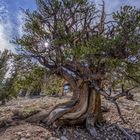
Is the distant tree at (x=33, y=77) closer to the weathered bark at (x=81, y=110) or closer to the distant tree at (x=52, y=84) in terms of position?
the distant tree at (x=52, y=84)

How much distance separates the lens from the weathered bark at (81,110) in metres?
10.2

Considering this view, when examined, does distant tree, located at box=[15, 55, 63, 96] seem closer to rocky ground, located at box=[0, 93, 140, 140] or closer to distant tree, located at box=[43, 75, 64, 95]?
distant tree, located at box=[43, 75, 64, 95]

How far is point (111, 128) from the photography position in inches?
418

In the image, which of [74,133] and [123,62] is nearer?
[123,62]

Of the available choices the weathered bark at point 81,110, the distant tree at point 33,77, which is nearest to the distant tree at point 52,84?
the distant tree at point 33,77

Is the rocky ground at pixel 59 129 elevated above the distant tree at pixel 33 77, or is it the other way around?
the distant tree at pixel 33 77

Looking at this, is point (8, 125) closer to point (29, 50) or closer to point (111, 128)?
point (29, 50)

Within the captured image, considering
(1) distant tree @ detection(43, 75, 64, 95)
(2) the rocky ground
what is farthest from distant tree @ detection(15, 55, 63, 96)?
(2) the rocky ground

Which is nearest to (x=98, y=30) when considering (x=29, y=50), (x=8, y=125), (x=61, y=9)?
(x=61, y=9)

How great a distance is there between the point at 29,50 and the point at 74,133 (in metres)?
3.36

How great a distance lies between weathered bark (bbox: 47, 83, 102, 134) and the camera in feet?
33.5

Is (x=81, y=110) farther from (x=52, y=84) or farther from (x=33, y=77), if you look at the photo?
(x=33, y=77)

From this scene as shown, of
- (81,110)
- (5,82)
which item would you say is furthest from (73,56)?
(5,82)

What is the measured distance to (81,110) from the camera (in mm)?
10383
